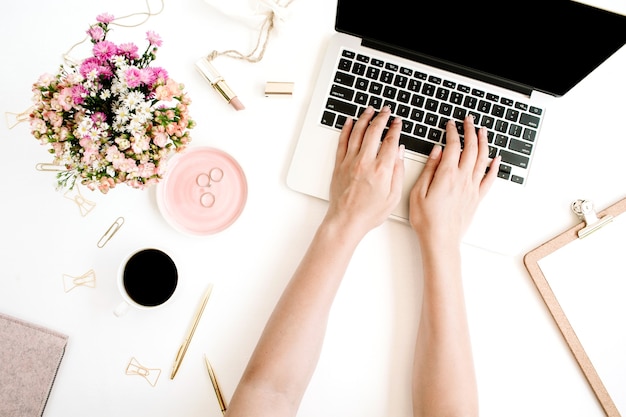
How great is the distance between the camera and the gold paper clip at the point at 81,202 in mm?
758

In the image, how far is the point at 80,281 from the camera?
745 millimetres

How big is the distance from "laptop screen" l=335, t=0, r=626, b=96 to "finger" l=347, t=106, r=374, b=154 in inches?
4.9

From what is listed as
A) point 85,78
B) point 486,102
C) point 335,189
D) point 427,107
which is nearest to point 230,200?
point 335,189

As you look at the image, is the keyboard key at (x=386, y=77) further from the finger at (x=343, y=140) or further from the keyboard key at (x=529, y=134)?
the keyboard key at (x=529, y=134)

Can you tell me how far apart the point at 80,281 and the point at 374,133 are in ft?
1.96

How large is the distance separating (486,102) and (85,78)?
666mm

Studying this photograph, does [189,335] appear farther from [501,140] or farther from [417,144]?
[501,140]

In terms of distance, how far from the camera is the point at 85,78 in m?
0.57

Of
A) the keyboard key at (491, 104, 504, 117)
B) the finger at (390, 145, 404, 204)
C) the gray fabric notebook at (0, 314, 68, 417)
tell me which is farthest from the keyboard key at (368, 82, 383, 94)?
the gray fabric notebook at (0, 314, 68, 417)

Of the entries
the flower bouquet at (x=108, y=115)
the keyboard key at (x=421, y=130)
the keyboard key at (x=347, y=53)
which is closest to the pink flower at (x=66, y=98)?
the flower bouquet at (x=108, y=115)

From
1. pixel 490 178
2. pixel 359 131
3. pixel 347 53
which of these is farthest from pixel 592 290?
pixel 347 53

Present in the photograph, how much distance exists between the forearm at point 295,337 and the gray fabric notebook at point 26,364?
345 mm

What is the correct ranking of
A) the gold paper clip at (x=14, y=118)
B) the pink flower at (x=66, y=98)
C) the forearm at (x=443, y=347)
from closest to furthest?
the pink flower at (x=66, y=98)
the forearm at (x=443, y=347)
the gold paper clip at (x=14, y=118)

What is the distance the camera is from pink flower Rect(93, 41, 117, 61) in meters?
0.56
